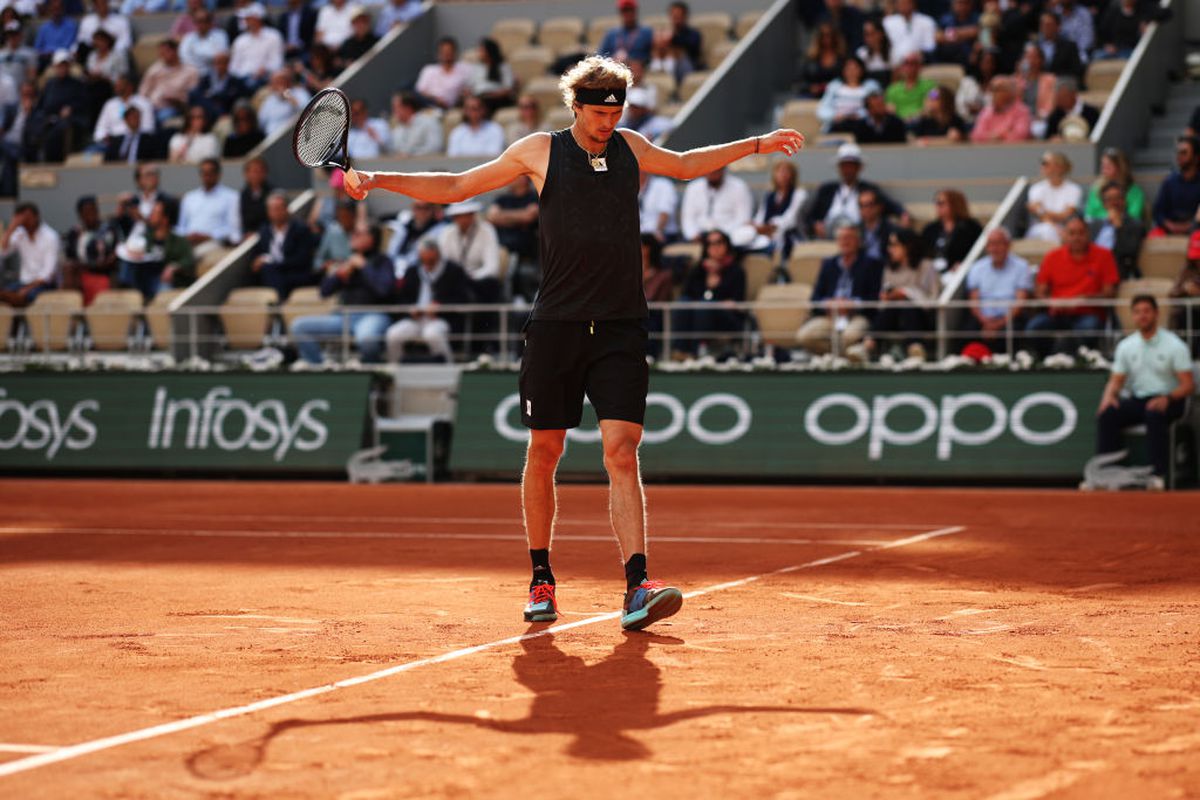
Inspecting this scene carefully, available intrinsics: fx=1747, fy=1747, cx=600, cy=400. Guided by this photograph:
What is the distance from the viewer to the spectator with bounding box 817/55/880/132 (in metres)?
20.6

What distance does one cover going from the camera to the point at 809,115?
21500mm

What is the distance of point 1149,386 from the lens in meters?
15.7

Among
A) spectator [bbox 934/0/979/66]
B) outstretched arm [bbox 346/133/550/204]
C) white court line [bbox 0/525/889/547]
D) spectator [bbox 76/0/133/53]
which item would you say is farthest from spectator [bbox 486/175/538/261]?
outstretched arm [bbox 346/133/550/204]

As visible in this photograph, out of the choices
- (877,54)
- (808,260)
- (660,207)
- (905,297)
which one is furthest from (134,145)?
(905,297)

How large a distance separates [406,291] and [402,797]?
50.2 feet

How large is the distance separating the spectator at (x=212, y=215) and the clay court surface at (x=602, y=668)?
10.8 m

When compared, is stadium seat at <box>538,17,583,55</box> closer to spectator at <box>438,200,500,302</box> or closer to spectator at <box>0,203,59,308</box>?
spectator at <box>438,200,500,302</box>

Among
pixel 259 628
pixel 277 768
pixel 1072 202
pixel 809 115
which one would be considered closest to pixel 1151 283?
pixel 1072 202

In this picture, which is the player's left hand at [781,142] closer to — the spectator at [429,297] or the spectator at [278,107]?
the spectator at [429,297]

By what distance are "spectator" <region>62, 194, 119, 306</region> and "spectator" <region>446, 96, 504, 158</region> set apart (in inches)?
177

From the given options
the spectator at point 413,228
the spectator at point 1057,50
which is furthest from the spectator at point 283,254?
the spectator at point 1057,50

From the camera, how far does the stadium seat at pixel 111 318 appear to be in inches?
814

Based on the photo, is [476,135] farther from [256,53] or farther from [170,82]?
[170,82]

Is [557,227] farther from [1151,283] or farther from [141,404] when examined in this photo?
[141,404]
